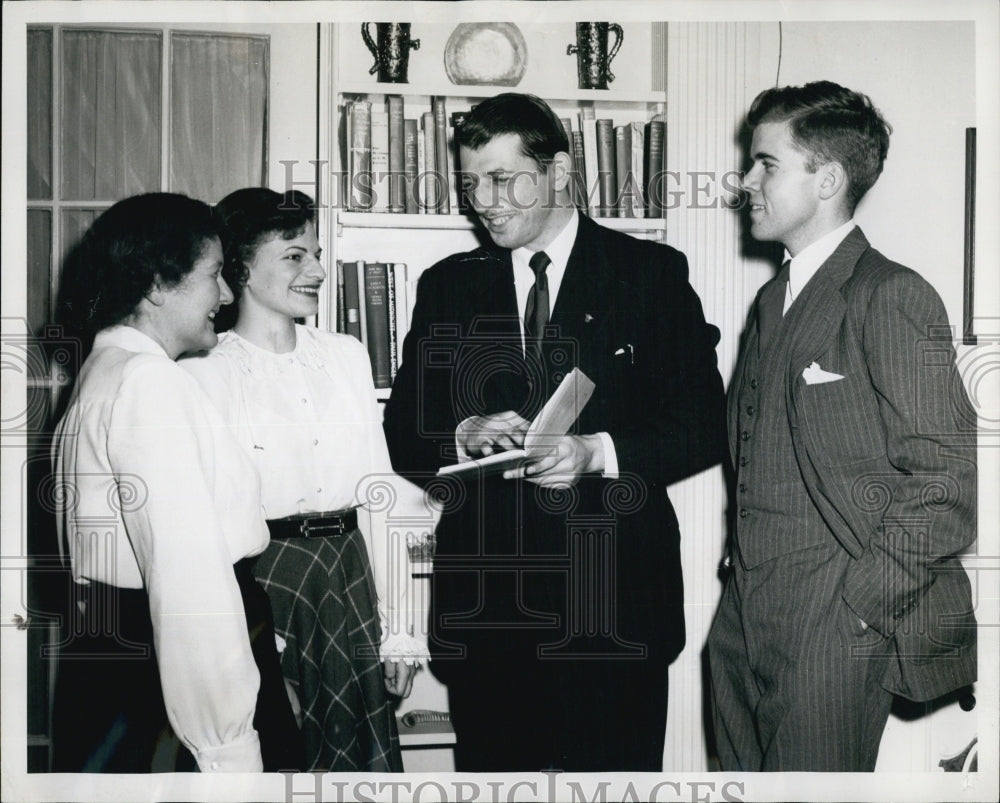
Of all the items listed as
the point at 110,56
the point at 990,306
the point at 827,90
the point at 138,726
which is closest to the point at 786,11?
the point at 827,90

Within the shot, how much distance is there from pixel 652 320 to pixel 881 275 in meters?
0.54

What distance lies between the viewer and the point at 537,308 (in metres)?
2.26

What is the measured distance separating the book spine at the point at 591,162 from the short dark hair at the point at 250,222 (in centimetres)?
67

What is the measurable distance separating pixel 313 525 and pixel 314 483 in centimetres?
10

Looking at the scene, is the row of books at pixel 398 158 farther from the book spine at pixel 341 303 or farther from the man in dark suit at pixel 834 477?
the man in dark suit at pixel 834 477

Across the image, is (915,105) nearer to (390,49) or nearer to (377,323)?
(390,49)

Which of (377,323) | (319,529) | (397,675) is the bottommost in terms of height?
(397,675)

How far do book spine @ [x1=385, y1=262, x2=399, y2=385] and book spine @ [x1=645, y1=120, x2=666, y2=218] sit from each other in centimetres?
65

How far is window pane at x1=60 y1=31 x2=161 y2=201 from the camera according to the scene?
7.30 ft

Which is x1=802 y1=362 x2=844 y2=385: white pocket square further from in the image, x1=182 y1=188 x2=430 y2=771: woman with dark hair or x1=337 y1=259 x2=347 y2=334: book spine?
x1=337 y1=259 x2=347 y2=334: book spine

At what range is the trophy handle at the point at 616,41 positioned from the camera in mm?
2262

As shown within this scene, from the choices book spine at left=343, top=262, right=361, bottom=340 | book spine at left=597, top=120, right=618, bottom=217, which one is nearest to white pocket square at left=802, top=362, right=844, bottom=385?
book spine at left=597, top=120, right=618, bottom=217

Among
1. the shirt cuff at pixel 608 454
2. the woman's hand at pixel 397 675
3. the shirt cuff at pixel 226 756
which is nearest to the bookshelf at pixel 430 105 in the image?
the shirt cuff at pixel 608 454

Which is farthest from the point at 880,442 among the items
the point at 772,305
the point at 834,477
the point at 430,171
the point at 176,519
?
the point at 176,519
